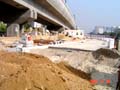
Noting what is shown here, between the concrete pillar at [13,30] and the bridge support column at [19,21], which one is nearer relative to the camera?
the bridge support column at [19,21]

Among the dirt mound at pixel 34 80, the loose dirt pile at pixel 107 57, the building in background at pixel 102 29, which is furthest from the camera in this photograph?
the building in background at pixel 102 29

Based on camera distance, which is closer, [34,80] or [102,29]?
[34,80]

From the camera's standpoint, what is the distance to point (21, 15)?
128 ft

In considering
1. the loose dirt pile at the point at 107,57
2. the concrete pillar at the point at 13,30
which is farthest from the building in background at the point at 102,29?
the loose dirt pile at the point at 107,57

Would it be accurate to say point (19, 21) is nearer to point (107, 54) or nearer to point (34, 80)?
point (107, 54)

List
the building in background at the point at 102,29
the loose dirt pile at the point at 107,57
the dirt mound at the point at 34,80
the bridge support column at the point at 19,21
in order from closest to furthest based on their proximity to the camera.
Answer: the dirt mound at the point at 34,80 < the loose dirt pile at the point at 107,57 < the bridge support column at the point at 19,21 < the building in background at the point at 102,29

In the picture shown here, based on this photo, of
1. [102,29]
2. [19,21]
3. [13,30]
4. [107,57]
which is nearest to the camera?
[107,57]

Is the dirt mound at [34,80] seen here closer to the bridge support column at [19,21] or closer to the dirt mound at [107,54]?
the dirt mound at [107,54]

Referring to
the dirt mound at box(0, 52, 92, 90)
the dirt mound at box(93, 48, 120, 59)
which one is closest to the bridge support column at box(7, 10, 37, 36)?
the dirt mound at box(93, 48, 120, 59)

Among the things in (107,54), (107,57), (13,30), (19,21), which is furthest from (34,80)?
(13,30)

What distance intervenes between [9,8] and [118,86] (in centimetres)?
3059

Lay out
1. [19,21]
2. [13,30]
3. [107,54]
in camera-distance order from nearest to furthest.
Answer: [107,54] → [19,21] → [13,30]

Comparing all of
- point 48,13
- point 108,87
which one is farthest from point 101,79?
point 48,13

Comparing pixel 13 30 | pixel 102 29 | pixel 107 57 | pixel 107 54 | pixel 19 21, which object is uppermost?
pixel 102 29
